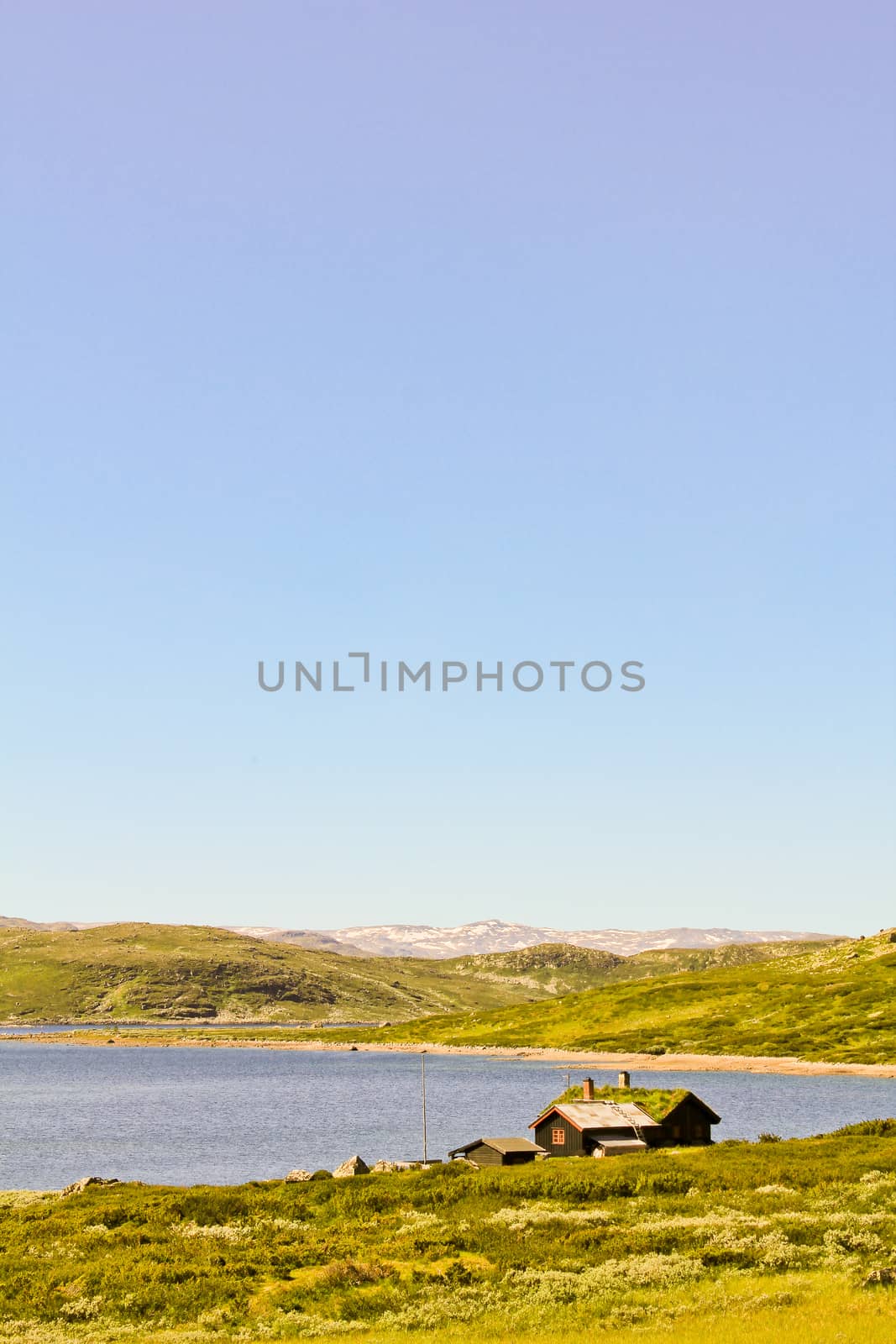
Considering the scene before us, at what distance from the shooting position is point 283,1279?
47062mm

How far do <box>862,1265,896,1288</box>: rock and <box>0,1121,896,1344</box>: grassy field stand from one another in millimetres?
131

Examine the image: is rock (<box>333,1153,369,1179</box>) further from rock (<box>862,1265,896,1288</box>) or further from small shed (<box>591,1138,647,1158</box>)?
rock (<box>862,1265,896,1288</box>)

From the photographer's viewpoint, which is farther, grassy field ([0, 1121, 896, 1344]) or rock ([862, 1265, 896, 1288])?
rock ([862, 1265, 896, 1288])

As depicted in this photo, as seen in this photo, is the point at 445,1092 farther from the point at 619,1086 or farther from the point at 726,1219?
the point at 726,1219

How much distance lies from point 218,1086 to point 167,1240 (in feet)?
481

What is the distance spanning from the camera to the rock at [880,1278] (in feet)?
129

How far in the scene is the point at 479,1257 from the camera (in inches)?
1955

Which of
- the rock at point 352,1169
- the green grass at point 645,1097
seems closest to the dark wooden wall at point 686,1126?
the green grass at point 645,1097

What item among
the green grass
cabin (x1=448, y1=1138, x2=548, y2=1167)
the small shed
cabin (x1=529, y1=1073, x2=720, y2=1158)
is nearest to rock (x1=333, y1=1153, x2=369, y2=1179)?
cabin (x1=448, y1=1138, x2=548, y2=1167)

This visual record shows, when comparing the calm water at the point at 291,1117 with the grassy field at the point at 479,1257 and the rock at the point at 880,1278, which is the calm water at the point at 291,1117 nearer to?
the grassy field at the point at 479,1257

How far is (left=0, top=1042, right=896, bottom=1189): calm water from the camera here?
9981cm

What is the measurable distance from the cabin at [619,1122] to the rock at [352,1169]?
14.0m

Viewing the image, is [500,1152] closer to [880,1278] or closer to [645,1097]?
[645,1097]

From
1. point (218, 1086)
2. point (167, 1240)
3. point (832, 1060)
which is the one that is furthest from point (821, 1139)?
point (218, 1086)
